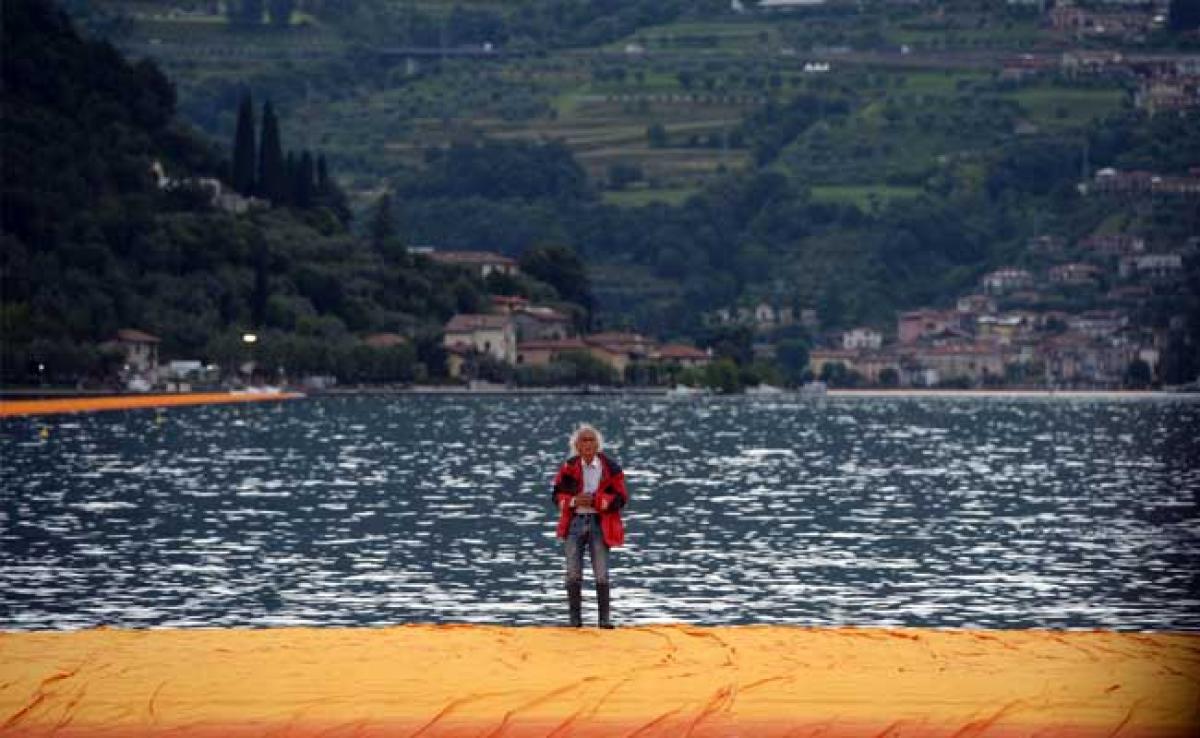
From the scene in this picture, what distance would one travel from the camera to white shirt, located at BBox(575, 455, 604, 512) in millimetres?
25500

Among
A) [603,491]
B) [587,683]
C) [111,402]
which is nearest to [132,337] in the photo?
[111,402]

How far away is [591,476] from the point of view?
1005 inches

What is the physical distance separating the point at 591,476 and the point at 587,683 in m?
2.93

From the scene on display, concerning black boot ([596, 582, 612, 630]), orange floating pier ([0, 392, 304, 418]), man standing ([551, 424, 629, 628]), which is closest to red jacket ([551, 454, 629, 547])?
man standing ([551, 424, 629, 628])

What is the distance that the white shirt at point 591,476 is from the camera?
25.5 metres

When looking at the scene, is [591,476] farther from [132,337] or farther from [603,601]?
[132,337]

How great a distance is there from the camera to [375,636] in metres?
25.8

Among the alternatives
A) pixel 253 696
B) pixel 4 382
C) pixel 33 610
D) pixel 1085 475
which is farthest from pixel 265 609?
pixel 4 382

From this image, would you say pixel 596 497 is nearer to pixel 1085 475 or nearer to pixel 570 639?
pixel 570 639

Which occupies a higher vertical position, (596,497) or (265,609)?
(596,497)

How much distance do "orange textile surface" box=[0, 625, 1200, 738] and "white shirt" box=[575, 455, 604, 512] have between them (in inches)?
52.4

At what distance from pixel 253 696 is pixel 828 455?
285 ft

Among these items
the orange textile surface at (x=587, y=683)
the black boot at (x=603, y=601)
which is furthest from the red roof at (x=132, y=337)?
the black boot at (x=603, y=601)

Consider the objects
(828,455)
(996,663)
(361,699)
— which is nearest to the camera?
(361,699)
